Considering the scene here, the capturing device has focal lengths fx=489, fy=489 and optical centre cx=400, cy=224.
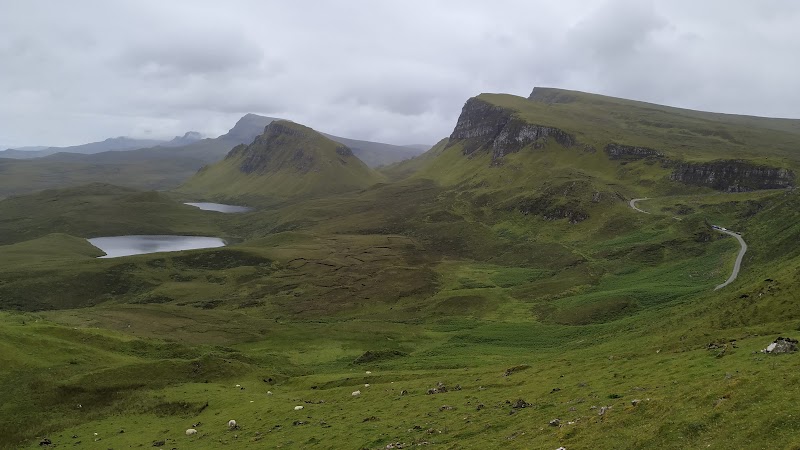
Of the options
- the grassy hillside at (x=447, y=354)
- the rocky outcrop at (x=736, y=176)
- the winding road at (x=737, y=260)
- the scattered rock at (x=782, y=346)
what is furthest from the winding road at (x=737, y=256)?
the rocky outcrop at (x=736, y=176)

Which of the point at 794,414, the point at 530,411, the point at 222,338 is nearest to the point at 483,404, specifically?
the point at 530,411

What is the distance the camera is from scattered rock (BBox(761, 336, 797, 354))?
2947 centimetres

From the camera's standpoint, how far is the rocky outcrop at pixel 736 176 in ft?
575

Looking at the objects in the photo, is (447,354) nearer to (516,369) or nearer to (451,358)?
(451,358)

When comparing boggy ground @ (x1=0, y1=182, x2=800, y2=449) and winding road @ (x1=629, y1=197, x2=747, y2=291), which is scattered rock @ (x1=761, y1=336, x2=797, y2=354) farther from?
winding road @ (x1=629, y1=197, x2=747, y2=291)

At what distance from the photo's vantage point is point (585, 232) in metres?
171

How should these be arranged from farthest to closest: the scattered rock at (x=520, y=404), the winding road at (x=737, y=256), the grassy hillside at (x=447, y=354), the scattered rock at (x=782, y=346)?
1. the winding road at (x=737, y=256)
2. the scattered rock at (x=520, y=404)
3. the scattered rock at (x=782, y=346)
4. the grassy hillside at (x=447, y=354)

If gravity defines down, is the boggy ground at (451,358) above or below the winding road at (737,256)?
below

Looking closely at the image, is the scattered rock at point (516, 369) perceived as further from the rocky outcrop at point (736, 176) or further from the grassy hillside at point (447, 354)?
the rocky outcrop at point (736, 176)

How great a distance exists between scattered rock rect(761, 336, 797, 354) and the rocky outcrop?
594 feet

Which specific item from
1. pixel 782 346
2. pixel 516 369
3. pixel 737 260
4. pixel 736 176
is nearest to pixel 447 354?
pixel 516 369

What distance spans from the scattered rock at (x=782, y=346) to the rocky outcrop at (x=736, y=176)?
18101 cm

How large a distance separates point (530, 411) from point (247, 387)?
108 ft

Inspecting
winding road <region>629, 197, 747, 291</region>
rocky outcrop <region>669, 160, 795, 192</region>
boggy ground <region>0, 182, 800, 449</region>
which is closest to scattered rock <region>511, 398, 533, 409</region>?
boggy ground <region>0, 182, 800, 449</region>
